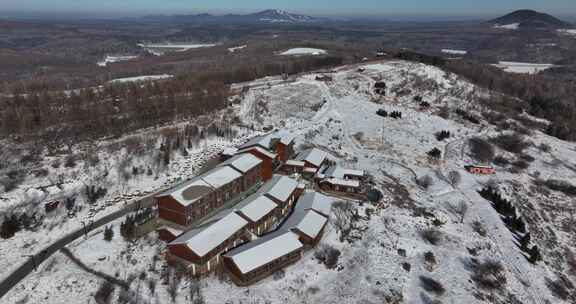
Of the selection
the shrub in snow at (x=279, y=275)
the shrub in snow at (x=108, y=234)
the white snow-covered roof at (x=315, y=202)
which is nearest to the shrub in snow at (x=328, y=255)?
the shrub in snow at (x=279, y=275)

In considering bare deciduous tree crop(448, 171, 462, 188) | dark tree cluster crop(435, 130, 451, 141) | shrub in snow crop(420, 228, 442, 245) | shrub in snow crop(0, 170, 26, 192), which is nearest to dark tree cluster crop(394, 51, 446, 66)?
dark tree cluster crop(435, 130, 451, 141)

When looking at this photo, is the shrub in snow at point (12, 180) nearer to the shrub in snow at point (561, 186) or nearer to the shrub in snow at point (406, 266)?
the shrub in snow at point (406, 266)

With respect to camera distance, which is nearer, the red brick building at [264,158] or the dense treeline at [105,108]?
the red brick building at [264,158]

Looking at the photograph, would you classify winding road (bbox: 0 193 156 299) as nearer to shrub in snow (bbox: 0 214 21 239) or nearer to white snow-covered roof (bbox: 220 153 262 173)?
shrub in snow (bbox: 0 214 21 239)

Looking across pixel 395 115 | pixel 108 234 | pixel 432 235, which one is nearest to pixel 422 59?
pixel 395 115

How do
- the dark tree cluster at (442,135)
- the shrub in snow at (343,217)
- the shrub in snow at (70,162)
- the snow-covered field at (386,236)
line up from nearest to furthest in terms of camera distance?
1. the snow-covered field at (386,236)
2. the shrub in snow at (343,217)
3. the shrub in snow at (70,162)
4. the dark tree cluster at (442,135)

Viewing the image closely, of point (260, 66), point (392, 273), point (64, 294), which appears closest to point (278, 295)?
point (392, 273)
